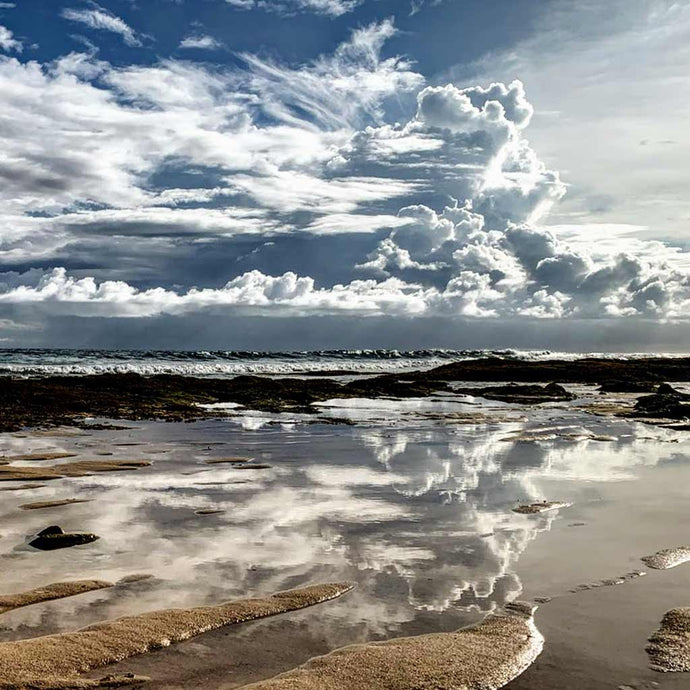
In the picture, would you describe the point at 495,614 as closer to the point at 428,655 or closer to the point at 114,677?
the point at 428,655

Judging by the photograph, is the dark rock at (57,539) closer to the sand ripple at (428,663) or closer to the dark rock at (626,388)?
the sand ripple at (428,663)

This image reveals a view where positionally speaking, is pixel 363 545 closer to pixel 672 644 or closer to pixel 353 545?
pixel 353 545

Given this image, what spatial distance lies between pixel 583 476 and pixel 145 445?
520 inches

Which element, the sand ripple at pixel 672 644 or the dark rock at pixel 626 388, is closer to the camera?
the sand ripple at pixel 672 644

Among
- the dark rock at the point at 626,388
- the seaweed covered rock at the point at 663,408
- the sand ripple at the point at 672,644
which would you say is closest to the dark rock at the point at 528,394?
the dark rock at the point at 626,388

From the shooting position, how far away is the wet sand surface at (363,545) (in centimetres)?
739

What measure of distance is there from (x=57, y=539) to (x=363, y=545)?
4631 millimetres

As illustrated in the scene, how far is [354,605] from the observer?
27.7 feet

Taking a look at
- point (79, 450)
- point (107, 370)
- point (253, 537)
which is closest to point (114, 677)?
point (253, 537)

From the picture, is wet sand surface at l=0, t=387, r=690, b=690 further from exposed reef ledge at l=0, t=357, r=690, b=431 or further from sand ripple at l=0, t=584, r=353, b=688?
exposed reef ledge at l=0, t=357, r=690, b=431

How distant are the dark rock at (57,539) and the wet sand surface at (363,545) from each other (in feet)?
0.73

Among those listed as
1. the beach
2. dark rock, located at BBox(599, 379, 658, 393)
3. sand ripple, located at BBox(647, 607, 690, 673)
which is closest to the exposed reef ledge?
dark rock, located at BBox(599, 379, 658, 393)

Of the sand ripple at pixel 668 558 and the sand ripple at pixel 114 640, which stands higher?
the sand ripple at pixel 114 640

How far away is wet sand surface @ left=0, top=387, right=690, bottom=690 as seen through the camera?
291 inches
